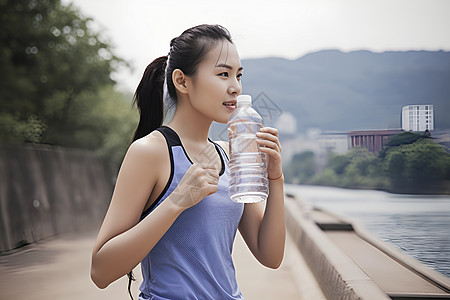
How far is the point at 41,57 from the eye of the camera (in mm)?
9234

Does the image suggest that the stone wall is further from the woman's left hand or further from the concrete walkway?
the woman's left hand

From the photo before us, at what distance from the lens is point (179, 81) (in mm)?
1866

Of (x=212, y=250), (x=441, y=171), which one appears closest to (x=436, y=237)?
(x=441, y=171)

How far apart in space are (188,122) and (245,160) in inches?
10.1

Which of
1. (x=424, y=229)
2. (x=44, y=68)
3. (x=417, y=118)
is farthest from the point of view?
(x=44, y=68)

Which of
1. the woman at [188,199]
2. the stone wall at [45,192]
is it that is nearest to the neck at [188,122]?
the woman at [188,199]

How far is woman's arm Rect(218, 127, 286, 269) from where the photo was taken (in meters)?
1.73

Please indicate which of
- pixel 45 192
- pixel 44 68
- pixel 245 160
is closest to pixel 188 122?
pixel 245 160

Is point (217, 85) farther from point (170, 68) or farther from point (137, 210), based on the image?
point (137, 210)

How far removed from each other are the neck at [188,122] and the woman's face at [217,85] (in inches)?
2.2

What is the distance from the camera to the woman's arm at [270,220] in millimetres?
1726

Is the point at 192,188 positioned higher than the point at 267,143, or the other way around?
the point at 267,143

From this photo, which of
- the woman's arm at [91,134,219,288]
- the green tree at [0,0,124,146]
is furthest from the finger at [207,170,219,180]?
the green tree at [0,0,124,146]

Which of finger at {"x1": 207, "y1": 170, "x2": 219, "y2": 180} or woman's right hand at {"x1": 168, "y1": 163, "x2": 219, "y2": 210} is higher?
finger at {"x1": 207, "y1": 170, "x2": 219, "y2": 180}
